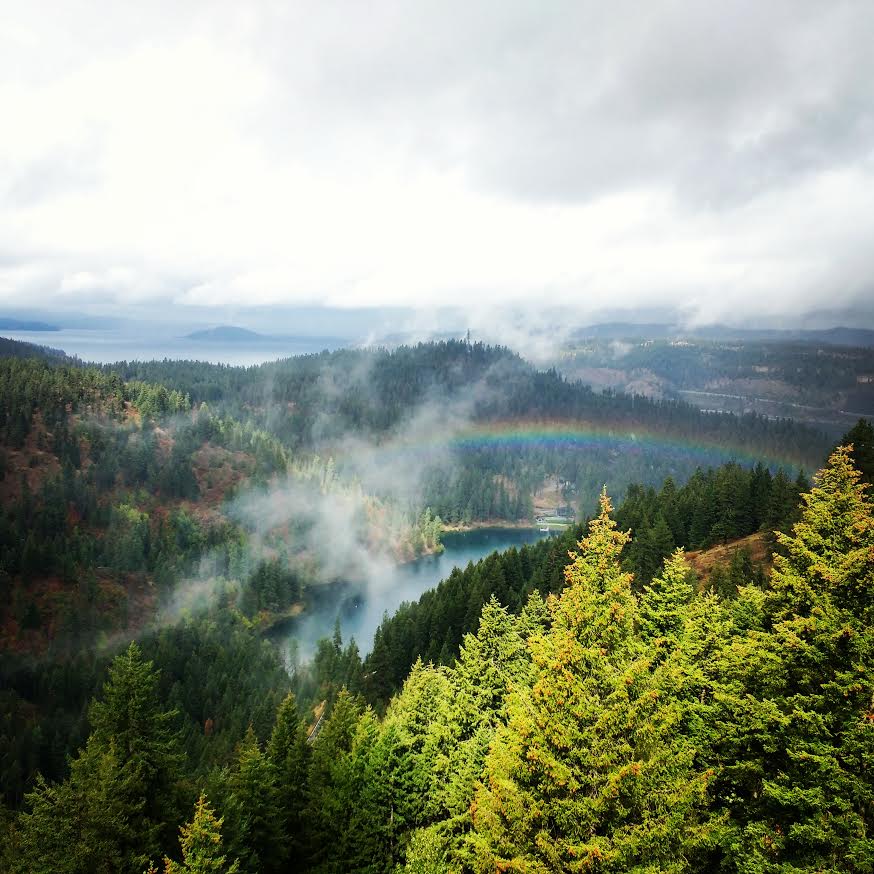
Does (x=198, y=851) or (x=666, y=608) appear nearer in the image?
(x=198, y=851)

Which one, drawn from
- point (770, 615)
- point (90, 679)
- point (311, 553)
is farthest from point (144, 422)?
point (770, 615)

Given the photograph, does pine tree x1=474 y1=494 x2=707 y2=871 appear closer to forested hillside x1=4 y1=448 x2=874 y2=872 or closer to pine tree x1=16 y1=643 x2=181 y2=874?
forested hillside x1=4 y1=448 x2=874 y2=872

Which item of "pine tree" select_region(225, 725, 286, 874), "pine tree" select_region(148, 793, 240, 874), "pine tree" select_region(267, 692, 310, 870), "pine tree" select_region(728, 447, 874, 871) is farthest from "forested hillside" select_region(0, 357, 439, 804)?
"pine tree" select_region(728, 447, 874, 871)

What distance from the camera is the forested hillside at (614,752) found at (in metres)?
11.7

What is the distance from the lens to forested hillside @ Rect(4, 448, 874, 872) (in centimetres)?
1167

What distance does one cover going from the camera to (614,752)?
1160 cm

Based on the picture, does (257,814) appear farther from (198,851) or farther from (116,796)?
(198,851)

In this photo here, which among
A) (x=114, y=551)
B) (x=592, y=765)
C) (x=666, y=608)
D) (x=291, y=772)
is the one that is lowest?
(x=114, y=551)

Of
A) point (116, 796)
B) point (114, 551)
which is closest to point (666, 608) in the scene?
point (116, 796)

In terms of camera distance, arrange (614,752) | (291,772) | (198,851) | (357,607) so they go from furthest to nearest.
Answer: (357,607)
(291,772)
(198,851)
(614,752)

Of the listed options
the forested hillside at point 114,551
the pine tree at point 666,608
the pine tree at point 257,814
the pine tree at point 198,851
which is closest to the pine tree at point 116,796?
the pine tree at point 257,814

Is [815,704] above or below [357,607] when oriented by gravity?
above

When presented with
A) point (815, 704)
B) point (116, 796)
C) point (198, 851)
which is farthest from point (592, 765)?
point (116, 796)

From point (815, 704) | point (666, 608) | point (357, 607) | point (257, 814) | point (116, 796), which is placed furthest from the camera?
point (357, 607)
